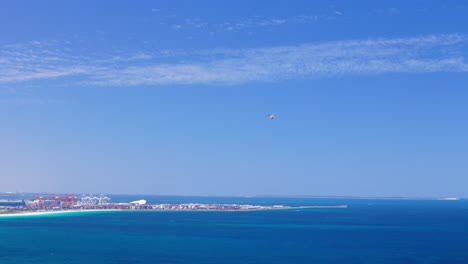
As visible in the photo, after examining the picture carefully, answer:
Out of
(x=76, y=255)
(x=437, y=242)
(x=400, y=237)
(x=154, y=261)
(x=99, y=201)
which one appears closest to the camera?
(x=154, y=261)

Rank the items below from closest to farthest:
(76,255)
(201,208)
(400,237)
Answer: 1. (76,255)
2. (400,237)
3. (201,208)

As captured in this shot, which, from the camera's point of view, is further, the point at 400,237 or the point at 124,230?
the point at 124,230

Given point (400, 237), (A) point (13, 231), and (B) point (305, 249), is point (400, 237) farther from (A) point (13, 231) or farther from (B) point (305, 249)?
(A) point (13, 231)

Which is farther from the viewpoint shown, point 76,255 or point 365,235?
point 365,235

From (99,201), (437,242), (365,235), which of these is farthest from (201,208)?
(437,242)

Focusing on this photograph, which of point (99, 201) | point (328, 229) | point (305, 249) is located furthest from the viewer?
point (99, 201)

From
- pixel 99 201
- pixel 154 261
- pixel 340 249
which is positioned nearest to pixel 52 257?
pixel 154 261

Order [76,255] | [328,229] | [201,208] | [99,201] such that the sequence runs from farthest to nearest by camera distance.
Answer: [99,201]
[201,208]
[328,229]
[76,255]

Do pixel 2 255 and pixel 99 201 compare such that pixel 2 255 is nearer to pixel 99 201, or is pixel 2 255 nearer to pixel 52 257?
Result: pixel 52 257

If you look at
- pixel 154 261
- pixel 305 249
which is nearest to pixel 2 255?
pixel 154 261
